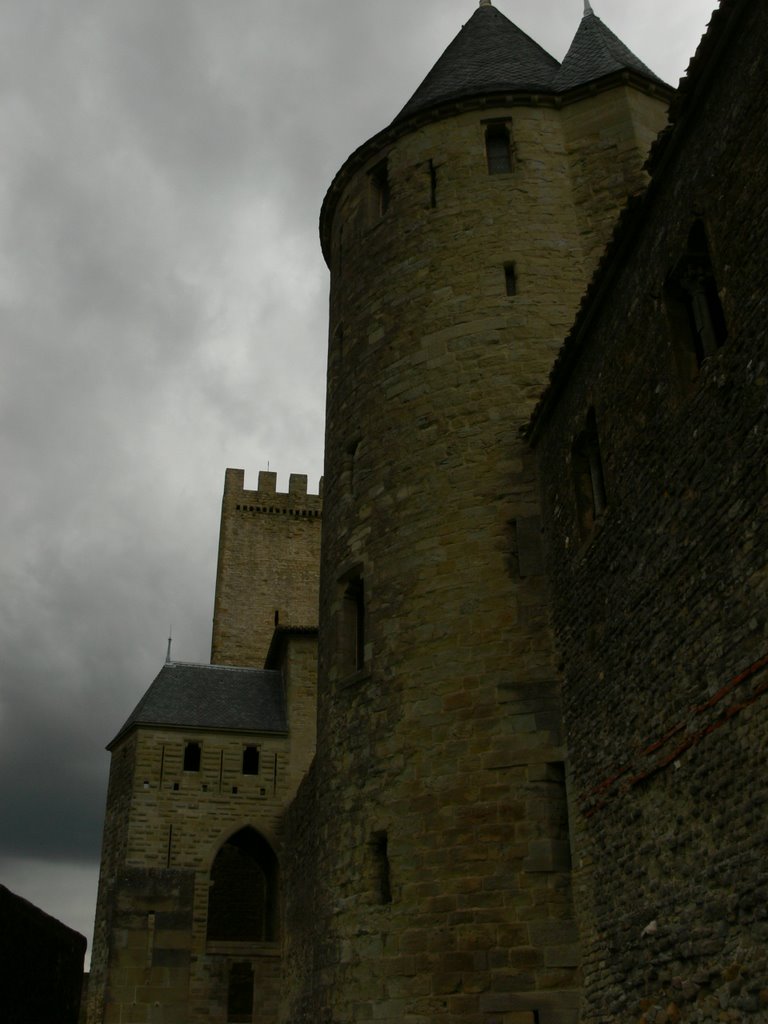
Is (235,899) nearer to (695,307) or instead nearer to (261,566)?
(261,566)

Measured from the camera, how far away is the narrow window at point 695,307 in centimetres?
765

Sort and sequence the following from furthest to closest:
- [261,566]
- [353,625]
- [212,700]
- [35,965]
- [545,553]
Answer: [261,566] < [212,700] < [353,625] < [545,553] < [35,965]

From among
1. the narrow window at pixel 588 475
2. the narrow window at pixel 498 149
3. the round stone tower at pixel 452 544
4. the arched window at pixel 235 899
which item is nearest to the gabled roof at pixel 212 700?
the arched window at pixel 235 899

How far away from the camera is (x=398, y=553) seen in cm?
1213

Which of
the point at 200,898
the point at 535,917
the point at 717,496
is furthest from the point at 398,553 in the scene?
→ the point at 200,898

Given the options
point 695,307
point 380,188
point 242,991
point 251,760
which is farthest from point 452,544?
point 242,991

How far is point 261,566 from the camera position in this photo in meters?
42.2

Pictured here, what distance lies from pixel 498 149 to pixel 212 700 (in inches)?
687

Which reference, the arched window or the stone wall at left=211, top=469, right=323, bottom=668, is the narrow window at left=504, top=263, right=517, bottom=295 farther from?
the stone wall at left=211, top=469, right=323, bottom=668

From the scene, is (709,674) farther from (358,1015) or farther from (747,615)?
(358,1015)

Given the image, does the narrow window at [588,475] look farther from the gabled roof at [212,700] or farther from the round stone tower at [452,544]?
the gabled roof at [212,700]

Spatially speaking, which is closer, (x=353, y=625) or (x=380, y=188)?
(x=353, y=625)

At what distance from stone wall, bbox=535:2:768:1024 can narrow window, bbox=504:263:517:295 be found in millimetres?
3272

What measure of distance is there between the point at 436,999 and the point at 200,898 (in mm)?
15191
